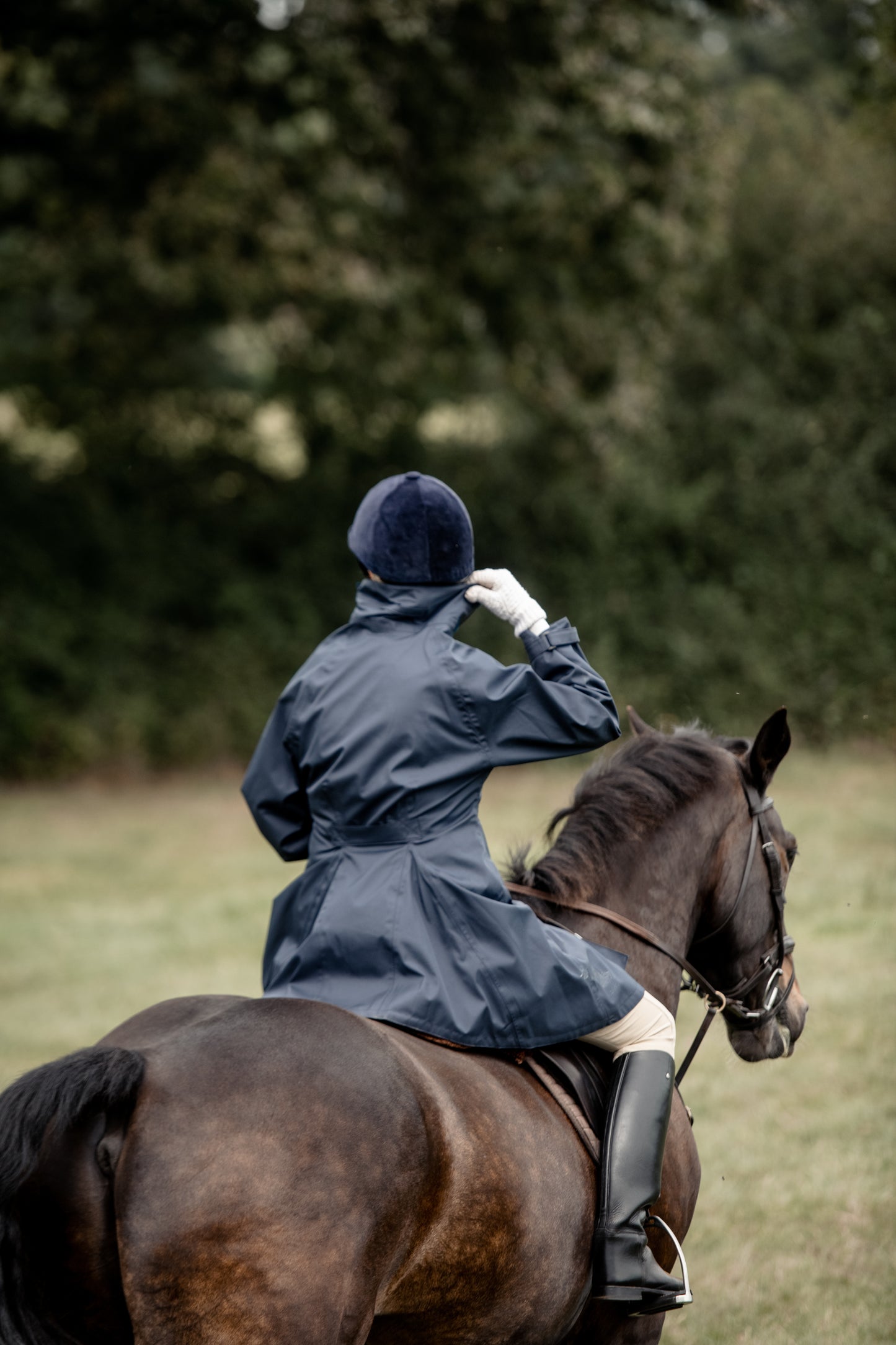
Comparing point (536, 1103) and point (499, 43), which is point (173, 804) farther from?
point (536, 1103)

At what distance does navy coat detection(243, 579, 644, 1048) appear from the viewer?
2.56 m

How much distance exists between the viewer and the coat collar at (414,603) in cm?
276

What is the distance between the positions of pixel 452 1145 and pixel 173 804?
11.7 m

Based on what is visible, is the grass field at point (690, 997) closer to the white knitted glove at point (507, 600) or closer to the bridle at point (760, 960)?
the bridle at point (760, 960)

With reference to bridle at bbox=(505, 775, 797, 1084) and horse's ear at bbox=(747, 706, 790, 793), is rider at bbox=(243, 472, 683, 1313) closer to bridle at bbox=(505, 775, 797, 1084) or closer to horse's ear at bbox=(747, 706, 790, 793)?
bridle at bbox=(505, 775, 797, 1084)

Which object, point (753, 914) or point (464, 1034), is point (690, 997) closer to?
point (753, 914)

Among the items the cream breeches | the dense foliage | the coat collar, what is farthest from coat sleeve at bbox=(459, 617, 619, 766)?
the dense foliage

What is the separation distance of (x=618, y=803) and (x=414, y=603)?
34.3 inches

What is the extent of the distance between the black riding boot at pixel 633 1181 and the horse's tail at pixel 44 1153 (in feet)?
3.55

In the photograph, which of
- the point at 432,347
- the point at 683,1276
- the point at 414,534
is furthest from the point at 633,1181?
the point at 432,347

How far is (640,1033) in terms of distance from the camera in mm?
2875

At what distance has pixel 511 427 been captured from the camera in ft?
50.5

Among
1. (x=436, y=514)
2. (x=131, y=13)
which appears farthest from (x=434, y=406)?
(x=436, y=514)

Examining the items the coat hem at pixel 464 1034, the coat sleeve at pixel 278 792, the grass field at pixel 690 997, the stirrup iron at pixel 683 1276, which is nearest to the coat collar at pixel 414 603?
the coat sleeve at pixel 278 792
